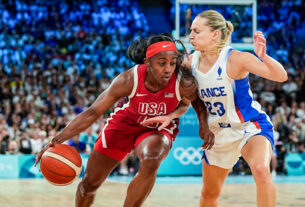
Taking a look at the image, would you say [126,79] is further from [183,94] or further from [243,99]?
[243,99]

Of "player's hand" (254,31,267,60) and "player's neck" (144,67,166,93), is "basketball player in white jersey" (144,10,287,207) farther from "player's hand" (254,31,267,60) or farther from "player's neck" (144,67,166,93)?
"player's neck" (144,67,166,93)

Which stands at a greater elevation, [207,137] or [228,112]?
[228,112]

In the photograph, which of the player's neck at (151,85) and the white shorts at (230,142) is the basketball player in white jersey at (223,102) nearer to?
the white shorts at (230,142)

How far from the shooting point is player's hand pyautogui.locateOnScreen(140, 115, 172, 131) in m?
4.29

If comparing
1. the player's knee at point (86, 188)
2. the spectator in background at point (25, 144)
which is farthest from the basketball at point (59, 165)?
the spectator in background at point (25, 144)

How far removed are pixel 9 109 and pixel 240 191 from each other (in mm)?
7409

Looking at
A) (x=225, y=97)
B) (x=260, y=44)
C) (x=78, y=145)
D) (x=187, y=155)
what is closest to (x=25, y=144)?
(x=78, y=145)

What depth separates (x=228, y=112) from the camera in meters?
4.35

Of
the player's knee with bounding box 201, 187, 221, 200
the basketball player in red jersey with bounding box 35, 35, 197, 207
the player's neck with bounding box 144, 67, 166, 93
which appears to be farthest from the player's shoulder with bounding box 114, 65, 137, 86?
the player's knee with bounding box 201, 187, 221, 200

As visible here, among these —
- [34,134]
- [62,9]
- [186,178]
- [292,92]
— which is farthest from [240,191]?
[62,9]

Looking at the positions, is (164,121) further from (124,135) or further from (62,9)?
(62,9)

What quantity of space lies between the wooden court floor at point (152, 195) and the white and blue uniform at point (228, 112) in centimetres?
257

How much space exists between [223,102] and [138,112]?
0.78 m

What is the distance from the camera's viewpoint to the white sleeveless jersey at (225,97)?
430 centimetres
